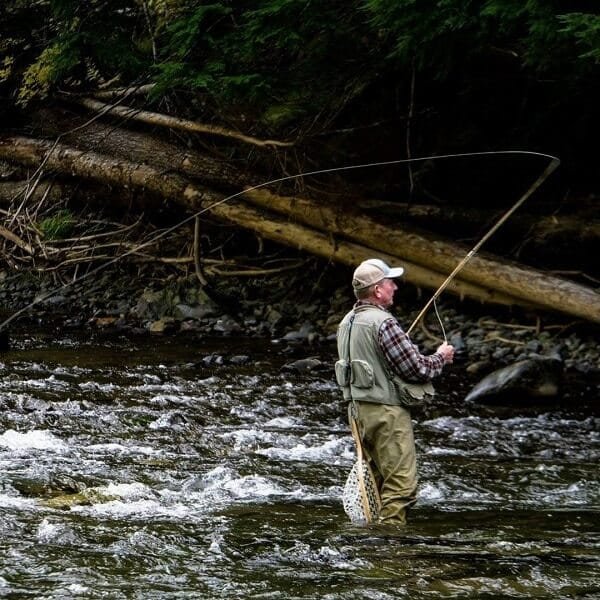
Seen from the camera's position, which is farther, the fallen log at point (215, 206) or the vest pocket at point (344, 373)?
the fallen log at point (215, 206)

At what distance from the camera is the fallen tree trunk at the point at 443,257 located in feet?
33.4

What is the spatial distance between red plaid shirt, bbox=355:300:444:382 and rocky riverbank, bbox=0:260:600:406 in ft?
16.1

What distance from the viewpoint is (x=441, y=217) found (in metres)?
12.1

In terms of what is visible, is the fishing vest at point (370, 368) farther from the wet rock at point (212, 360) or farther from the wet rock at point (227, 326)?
the wet rock at point (227, 326)

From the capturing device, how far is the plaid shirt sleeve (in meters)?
5.20

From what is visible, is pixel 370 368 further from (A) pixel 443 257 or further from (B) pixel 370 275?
(A) pixel 443 257

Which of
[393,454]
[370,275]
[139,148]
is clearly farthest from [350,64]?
[393,454]

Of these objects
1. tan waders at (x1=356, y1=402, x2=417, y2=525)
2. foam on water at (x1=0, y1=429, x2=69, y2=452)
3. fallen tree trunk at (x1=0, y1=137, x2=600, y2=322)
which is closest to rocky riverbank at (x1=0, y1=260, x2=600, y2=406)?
fallen tree trunk at (x1=0, y1=137, x2=600, y2=322)

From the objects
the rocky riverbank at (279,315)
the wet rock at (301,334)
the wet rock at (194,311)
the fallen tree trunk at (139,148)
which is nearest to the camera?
the rocky riverbank at (279,315)

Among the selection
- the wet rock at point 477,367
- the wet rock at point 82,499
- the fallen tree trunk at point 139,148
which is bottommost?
the wet rock at point 477,367

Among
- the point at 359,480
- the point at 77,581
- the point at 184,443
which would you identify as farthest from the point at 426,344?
the point at 77,581

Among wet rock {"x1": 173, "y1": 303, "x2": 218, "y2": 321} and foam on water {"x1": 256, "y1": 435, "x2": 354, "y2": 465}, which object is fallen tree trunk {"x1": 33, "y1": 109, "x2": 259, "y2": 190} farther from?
foam on water {"x1": 256, "y1": 435, "x2": 354, "y2": 465}

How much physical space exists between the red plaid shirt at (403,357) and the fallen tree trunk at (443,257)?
522cm

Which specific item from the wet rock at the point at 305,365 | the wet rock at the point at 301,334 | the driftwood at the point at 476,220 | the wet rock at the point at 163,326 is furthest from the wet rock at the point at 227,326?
the driftwood at the point at 476,220
